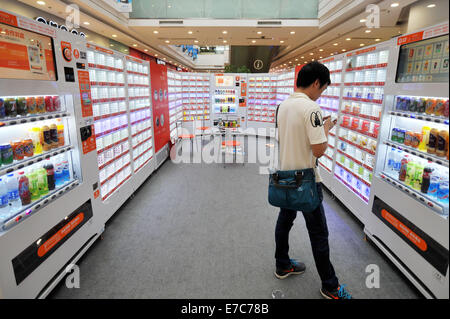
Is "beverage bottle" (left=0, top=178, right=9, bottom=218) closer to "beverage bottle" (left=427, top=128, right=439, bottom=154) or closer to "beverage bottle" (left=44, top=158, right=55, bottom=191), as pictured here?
"beverage bottle" (left=44, top=158, right=55, bottom=191)

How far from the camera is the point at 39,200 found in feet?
7.88

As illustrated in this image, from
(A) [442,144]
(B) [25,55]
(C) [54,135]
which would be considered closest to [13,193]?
(C) [54,135]

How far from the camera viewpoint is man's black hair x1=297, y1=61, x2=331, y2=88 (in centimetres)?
205

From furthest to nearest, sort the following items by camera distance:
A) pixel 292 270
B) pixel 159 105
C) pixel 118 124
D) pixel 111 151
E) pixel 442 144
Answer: pixel 159 105 < pixel 118 124 < pixel 111 151 < pixel 292 270 < pixel 442 144

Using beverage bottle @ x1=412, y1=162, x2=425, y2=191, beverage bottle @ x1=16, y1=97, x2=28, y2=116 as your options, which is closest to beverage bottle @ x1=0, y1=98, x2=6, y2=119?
beverage bottle @ x1=16, y1=97, x2=28, y2=116

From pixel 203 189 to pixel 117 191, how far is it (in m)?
1.71

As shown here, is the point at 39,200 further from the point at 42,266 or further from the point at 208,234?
the point at 208,234

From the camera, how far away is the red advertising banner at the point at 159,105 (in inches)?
249

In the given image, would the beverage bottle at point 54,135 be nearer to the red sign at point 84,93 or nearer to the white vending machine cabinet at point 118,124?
the red sign at point 84,93

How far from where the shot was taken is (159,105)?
6766mm

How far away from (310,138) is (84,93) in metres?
2.67

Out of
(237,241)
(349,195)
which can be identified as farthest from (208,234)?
(349,195)

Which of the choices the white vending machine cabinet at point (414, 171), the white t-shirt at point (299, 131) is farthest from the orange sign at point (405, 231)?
the white t-shirt at point (299, 131)

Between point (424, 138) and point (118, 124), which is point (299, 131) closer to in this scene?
point (424, 138)
